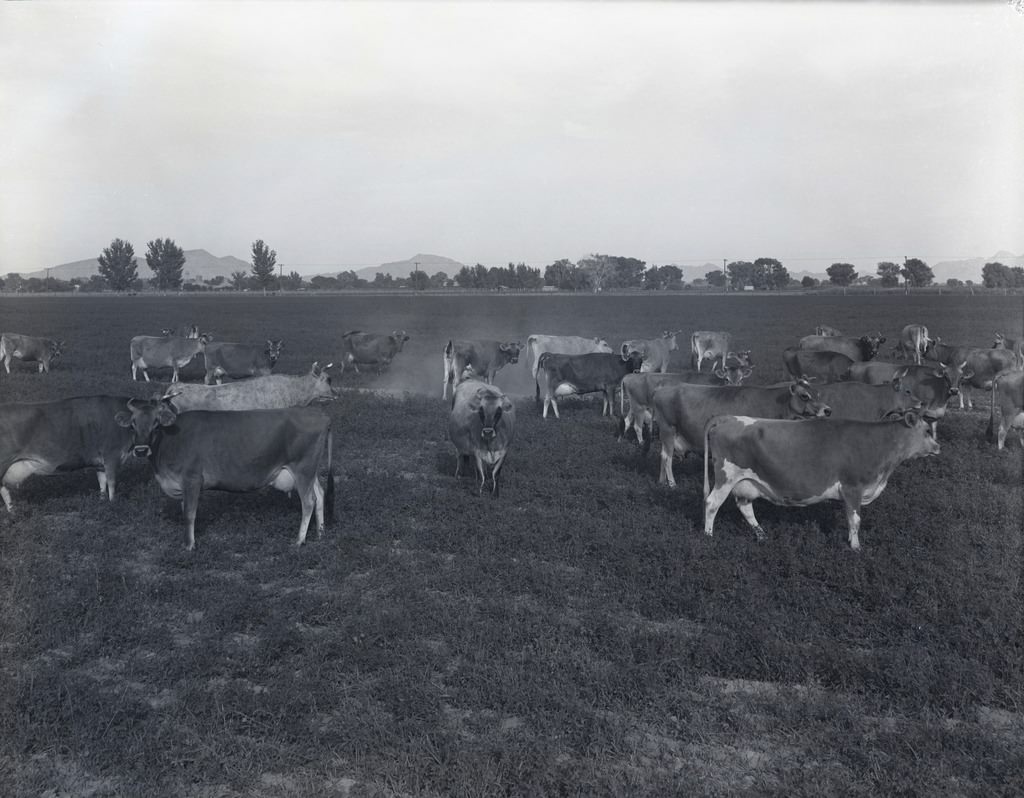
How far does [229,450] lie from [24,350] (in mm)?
19010

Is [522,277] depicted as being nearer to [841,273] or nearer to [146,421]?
[841,273]

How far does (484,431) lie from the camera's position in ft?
36.9

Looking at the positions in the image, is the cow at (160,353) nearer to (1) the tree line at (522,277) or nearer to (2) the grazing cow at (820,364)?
(2) the grazing cow at (820,364)

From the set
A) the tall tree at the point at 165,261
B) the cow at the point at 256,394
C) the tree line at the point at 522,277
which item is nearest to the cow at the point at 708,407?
the cow at the point at 256,394

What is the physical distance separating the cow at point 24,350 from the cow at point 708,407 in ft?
68.0

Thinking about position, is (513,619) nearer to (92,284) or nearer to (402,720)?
(402,720)

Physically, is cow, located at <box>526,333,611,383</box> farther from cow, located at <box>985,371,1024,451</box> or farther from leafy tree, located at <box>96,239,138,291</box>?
leafy tree, located at <box>96,239,138,291</box>

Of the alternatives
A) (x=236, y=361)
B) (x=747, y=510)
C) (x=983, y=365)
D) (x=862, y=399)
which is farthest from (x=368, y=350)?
(x=747, y=510)

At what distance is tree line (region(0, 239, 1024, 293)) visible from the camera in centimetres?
12566

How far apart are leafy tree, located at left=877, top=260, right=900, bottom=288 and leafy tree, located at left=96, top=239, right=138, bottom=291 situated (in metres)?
124

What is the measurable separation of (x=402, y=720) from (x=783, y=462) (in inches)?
219

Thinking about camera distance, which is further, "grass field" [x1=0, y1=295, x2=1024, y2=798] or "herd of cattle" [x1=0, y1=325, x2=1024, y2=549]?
"herd of cattle" [x1=0, y1=325, x2=1024, y2=549]

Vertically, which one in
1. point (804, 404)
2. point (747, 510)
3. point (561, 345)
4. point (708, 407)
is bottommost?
point (747, 510)

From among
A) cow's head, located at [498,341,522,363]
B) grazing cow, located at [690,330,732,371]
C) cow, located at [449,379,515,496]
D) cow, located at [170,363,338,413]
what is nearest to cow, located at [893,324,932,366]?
grazing cow, located at [690,330,732,371]
